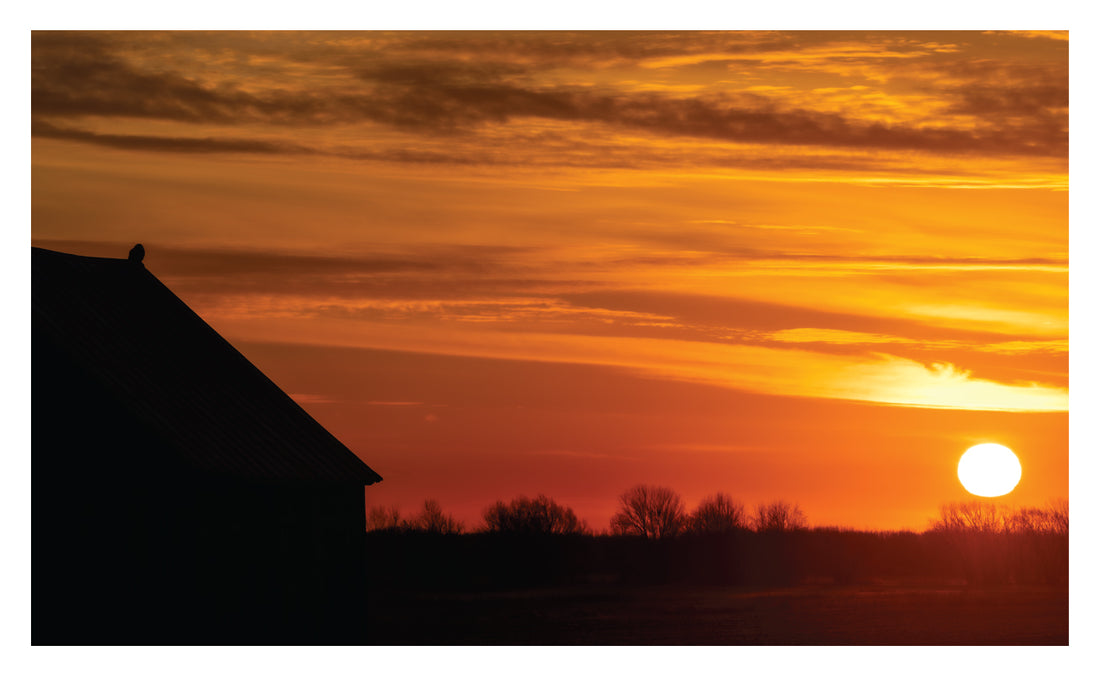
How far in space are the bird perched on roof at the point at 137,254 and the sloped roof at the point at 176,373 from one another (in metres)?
0.19

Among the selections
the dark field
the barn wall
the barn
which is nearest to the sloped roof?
the barn

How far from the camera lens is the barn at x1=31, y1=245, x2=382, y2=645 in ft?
68.8

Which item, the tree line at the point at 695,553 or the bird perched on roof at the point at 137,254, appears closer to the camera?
the bird perched on roof at the point at 137,254

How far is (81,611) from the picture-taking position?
20766 mm

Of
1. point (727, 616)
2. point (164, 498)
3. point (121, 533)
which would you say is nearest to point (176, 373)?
point (164, 498)

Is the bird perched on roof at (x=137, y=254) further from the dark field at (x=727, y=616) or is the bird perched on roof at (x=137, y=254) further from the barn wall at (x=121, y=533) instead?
the dark field at (x=727, y=616)

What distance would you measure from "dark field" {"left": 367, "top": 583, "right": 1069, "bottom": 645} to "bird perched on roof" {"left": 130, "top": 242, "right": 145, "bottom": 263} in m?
11.4

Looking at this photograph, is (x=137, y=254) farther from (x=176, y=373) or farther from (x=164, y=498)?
(x=164, y=498)

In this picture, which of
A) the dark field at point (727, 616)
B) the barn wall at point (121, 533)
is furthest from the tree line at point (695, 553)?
the barn wall at point (121, 533)

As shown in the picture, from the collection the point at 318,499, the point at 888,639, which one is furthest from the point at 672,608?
the point at 318,499

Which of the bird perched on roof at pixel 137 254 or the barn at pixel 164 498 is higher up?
the bird perched on roof at pixel 137 254

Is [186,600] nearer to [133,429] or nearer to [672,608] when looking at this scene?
[133,429]

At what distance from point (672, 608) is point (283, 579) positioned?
41.8 m

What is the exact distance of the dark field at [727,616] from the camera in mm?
43844
